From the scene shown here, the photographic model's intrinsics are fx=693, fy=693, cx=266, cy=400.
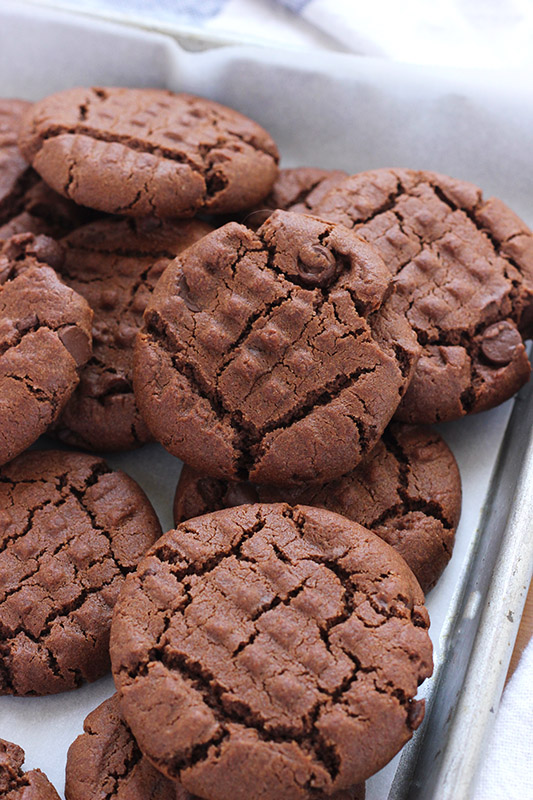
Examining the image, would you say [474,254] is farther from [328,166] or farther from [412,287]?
[328,166]

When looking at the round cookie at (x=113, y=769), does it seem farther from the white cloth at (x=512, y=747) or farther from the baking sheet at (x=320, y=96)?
the baking sheet at (x=320, y=96)

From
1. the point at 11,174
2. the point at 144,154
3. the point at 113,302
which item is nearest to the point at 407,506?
the point at 113,302

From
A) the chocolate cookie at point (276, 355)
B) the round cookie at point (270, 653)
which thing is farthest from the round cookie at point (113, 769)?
the chocolate cookie at point (276, 355)

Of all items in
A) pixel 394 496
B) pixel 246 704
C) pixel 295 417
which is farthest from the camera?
pixel 394 496

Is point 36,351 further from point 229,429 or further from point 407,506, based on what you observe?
point 407,506

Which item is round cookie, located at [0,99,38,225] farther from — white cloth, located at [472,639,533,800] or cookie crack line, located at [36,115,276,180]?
white cloth, located at [472,639,533,800]

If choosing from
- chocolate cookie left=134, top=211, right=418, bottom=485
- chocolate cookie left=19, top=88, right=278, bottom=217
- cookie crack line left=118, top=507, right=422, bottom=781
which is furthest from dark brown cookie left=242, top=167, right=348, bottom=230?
cookie crack line left=118, top=507, right=422, bottom=781
